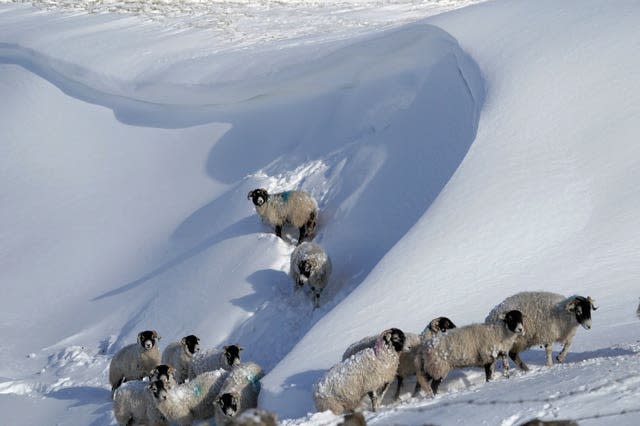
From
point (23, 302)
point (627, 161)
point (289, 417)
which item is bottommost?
point (23, 302)

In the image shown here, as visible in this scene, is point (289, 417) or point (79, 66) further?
point (79, 66)

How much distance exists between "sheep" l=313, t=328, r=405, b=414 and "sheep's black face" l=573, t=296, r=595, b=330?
1.74 metres

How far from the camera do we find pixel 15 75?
78.3 feet

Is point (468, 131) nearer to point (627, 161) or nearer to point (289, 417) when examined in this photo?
point (627, 161)

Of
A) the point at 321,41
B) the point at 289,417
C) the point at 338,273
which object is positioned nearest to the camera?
the point at 289,417

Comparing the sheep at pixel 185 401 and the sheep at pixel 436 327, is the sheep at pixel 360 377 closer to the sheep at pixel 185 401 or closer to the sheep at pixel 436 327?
the sheep at pixel 436 327

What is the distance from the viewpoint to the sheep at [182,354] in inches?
456

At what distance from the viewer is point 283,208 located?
1473 centimetres

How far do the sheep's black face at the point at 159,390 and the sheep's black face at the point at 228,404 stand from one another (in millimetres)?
1001

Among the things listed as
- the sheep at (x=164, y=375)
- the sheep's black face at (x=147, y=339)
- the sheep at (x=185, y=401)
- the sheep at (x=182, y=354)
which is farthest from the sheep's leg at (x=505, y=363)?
the sheep's black face at (x=147, y=339)

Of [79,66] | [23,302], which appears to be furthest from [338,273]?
[79,66]

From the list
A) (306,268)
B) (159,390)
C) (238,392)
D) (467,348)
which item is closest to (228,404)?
(238,392)

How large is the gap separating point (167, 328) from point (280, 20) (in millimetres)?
14400

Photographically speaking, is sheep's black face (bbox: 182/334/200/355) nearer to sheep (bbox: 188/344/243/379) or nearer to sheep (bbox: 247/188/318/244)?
sheep (bbox: 188/344/243/379)
